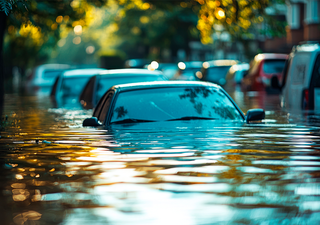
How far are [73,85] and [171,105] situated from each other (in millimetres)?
10891

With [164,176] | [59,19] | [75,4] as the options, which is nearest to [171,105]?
[164,176]

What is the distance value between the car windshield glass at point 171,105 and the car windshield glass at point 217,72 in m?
20.5

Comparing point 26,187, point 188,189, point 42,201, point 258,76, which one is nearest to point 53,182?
point 26,187

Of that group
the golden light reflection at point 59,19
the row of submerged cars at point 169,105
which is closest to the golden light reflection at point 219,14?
the golden light reflection at point 59,19

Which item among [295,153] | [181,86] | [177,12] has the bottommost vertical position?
[295,153]

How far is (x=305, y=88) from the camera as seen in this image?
12.4 meters

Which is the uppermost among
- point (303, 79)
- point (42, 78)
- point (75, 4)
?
point (75, 4)

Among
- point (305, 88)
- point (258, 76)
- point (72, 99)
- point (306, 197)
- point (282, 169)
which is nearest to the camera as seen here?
point (306, 197)

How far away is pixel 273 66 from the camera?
21.8 m

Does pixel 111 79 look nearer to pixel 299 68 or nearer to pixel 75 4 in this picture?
pixel 299 68

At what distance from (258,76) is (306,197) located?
16.7 m

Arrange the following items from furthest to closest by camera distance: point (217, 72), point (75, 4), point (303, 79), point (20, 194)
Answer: point (217, 72)
point (75, 4)
point (303, 79)
point (20, 194)

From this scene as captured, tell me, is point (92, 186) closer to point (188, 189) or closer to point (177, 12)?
point (188, 189)

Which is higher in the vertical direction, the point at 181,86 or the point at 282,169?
the point at 181,86
